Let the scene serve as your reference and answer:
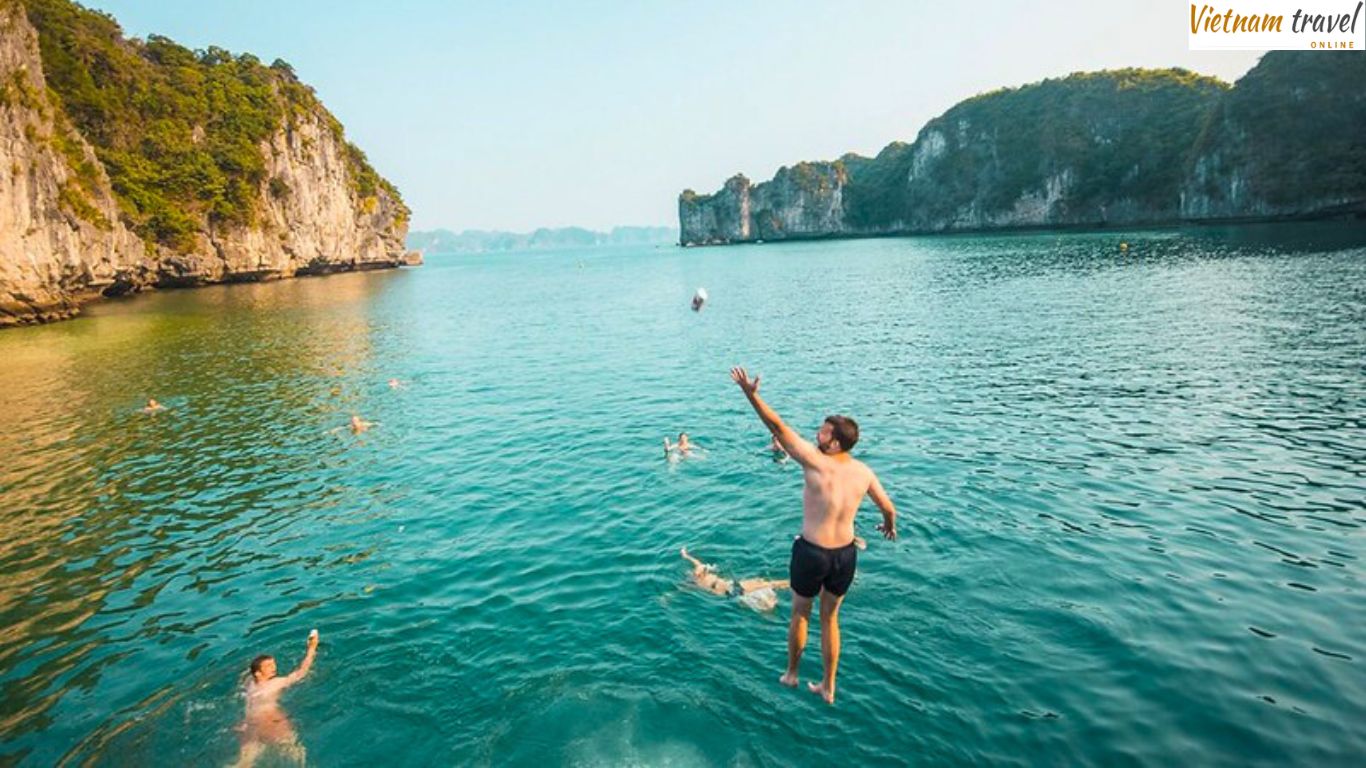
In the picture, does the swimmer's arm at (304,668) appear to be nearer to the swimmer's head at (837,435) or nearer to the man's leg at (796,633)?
the man's leg at (796,633)

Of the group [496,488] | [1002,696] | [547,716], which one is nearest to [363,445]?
[496,488]

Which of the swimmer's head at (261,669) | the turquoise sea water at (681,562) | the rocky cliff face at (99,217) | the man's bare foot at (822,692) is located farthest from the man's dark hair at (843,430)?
the rocky cliff face at (99,217)

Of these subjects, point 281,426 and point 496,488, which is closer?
point 496,488

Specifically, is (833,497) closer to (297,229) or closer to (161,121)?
Result: (161,121)

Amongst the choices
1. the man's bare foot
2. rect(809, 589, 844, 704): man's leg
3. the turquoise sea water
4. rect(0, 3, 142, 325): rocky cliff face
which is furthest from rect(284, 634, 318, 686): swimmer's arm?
rect(0, 3, 142, 325): rocky cliff face

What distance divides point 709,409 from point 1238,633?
A: 1691cm

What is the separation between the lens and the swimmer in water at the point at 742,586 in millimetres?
10758

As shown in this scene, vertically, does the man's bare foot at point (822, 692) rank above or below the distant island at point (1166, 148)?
below

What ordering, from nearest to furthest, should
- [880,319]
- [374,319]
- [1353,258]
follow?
1. [880,319]
2. [1353,258]
3. [374,319]

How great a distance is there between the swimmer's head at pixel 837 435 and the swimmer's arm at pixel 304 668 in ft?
26.3

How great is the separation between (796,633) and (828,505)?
79.3 inches

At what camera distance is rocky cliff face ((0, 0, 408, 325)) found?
43.0m

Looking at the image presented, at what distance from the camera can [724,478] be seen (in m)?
17.2

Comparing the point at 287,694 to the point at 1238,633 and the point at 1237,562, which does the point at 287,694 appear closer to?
the point at 1238,633
